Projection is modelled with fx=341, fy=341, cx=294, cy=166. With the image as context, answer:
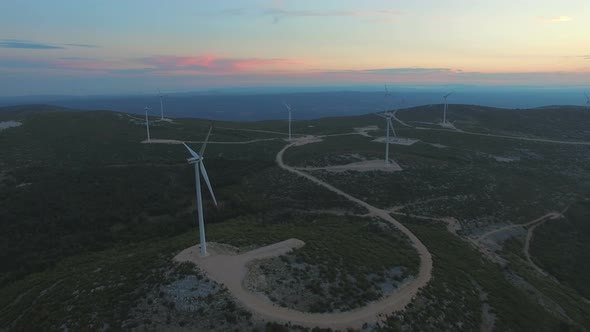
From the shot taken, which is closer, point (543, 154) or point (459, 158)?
point (459, 158)

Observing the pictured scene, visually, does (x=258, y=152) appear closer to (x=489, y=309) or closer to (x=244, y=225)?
(x=244, y=225)

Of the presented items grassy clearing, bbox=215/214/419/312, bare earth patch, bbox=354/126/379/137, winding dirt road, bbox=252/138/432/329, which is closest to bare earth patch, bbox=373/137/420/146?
bare earth patch, bbox=354/126/379/137

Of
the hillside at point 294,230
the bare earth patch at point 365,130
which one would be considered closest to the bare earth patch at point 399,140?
the hillside at point 294,230

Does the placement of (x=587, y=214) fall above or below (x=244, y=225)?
below

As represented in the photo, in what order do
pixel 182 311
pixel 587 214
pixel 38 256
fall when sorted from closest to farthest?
pixel 182 311, pixel 38 256, pixel 587 214

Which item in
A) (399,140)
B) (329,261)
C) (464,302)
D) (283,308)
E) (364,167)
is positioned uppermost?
(399,140)

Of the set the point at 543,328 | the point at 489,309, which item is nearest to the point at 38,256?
the point at 489,309

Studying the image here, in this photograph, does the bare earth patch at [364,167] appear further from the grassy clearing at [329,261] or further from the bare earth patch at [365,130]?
the bare earth patch at [365,130]

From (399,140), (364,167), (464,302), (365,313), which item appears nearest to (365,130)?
(399,140)

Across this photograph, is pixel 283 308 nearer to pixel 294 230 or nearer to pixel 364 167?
pixel 294 230
